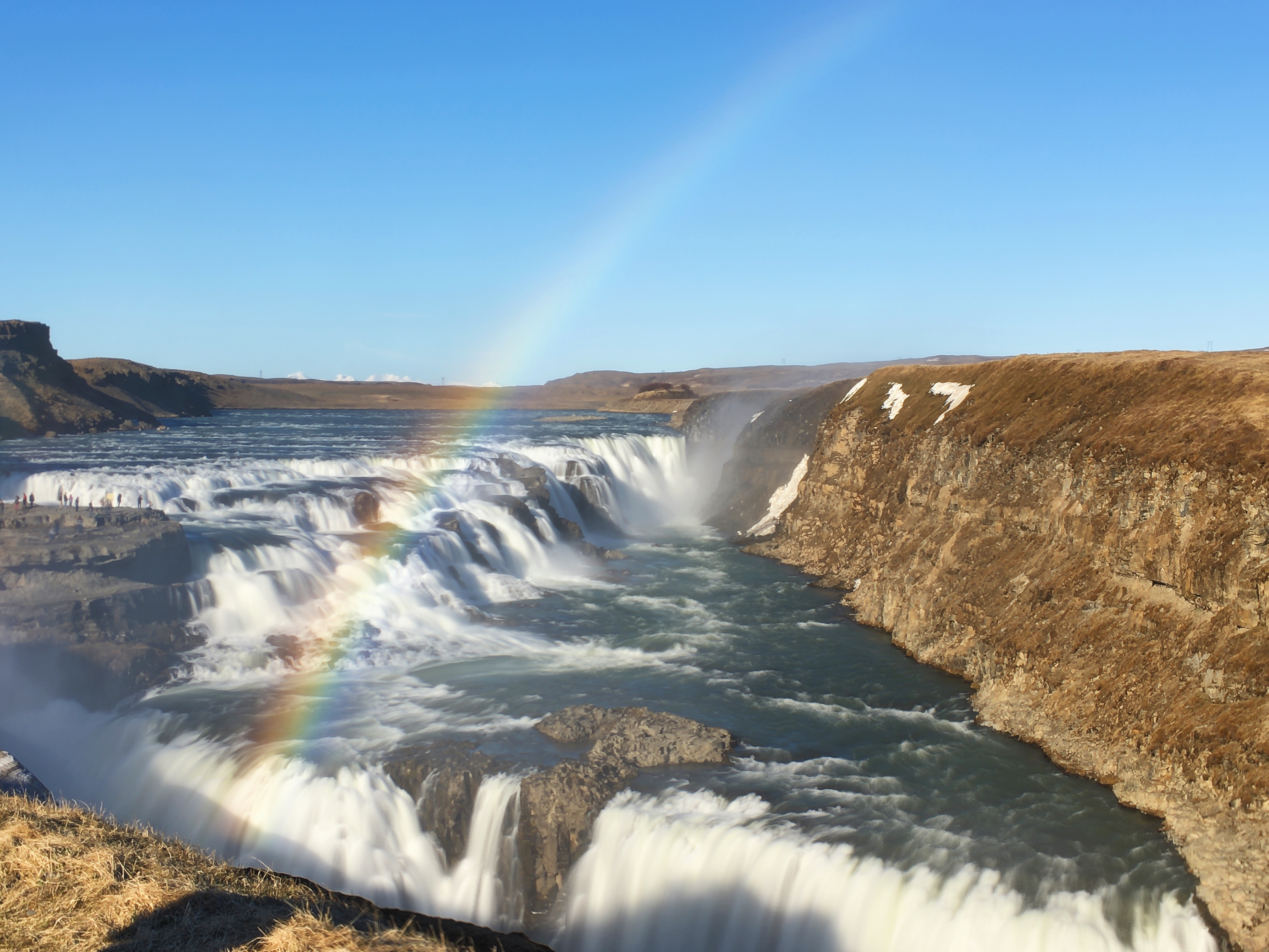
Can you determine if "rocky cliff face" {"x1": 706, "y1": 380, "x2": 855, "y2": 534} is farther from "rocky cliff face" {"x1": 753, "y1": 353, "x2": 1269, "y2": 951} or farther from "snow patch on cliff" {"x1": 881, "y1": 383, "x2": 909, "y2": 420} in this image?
"rocky cliff face" {"x1": 753, "y1": 353, "x2": 1269, "y2": 951}

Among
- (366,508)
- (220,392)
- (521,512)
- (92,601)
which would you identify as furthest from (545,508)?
(220,392)

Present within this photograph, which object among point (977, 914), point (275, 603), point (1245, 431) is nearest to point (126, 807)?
point (275, 603)

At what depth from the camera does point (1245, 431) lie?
14.0 m

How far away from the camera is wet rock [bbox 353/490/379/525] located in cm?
2988

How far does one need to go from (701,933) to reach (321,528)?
22.0 metres

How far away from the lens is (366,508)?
30328mm

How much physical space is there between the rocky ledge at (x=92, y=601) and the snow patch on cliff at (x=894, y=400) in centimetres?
2194

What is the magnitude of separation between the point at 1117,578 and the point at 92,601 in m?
20.8

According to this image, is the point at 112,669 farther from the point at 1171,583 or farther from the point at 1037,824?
the point at 1171,583

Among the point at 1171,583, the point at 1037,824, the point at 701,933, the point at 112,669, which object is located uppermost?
the point at 1171,583

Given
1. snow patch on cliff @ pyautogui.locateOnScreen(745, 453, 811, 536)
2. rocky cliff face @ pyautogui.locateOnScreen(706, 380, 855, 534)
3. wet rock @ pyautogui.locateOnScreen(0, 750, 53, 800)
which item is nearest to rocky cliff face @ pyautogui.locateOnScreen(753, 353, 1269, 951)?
snow patch on cliff @ pyautogui.locateOnScreen(745, 453, 811, 536)

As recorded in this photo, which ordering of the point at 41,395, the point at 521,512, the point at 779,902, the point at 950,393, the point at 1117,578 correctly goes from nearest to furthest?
1. the point at 779,902
2. the point at 1117,578
3. the point at 950,393
4. the point at 521,512
5. the point at 41,395

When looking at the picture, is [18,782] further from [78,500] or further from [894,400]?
[894,400]

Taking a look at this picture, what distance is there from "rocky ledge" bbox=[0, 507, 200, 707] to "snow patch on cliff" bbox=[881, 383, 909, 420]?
72.0ft
